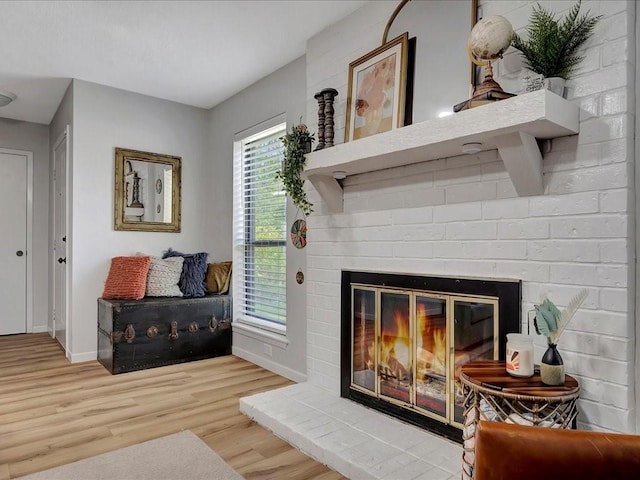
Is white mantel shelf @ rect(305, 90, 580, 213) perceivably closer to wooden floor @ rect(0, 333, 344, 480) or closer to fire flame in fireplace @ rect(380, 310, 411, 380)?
fire flame in fireplace @ rect(380, 310, 411, 380)

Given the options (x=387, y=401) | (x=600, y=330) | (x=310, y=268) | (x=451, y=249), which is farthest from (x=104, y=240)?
(x=600, y=330)

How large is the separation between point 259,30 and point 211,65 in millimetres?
738

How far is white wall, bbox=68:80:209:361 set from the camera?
12.5ft

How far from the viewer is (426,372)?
2.18 meters

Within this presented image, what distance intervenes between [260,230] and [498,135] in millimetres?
2509

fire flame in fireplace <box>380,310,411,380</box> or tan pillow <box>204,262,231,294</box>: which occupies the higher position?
tan pillow <box>204,262,231,294</box>

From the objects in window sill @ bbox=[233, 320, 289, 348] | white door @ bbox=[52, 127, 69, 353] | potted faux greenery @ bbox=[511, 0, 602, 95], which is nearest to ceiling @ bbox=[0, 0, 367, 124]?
white door @ bbox=[52, 127, 69, 353]

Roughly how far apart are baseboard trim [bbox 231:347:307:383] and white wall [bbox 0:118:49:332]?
9.22 feet

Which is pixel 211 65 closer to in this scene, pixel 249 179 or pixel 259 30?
pixel 259 30

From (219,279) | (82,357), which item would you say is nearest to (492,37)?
(219,279)

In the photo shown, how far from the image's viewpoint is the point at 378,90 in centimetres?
239

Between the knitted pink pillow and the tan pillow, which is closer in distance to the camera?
the knitted pink pillow

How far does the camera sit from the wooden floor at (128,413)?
2.07 metres

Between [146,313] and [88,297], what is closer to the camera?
[146,313]
